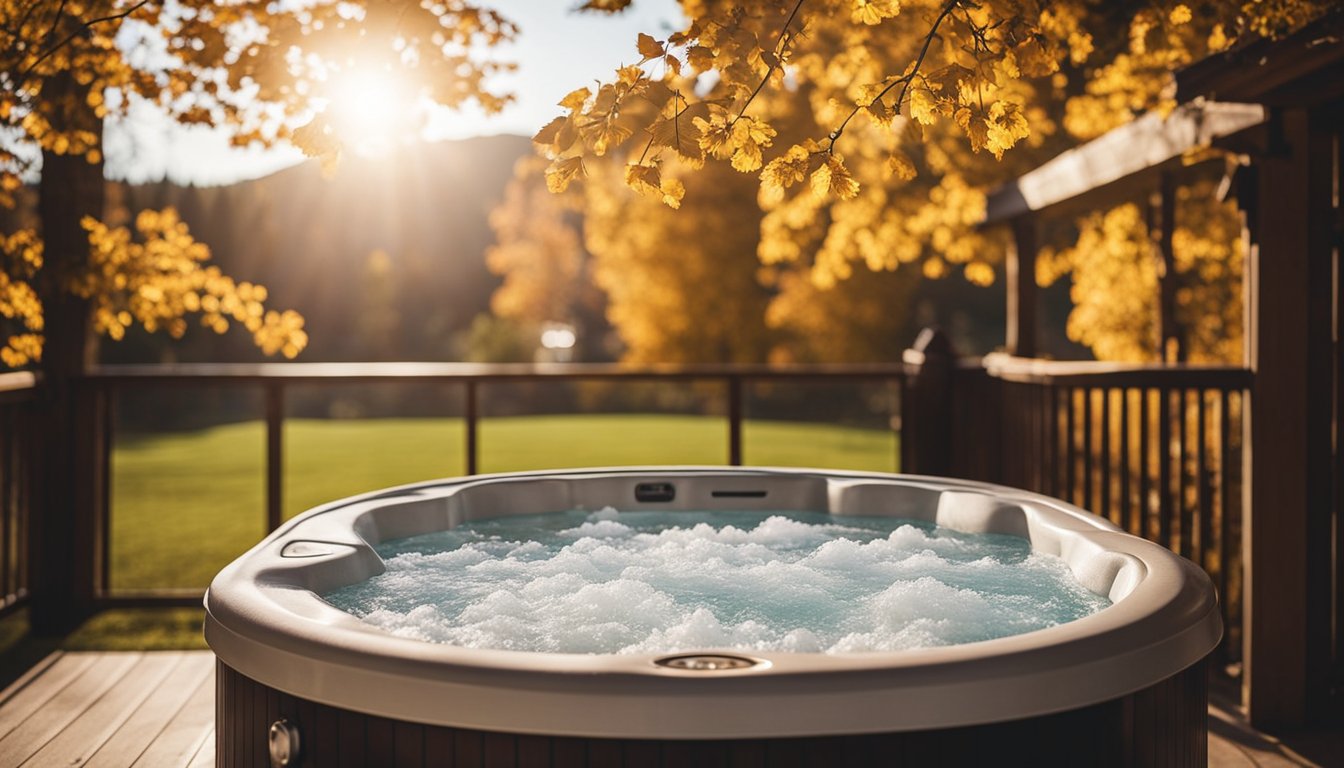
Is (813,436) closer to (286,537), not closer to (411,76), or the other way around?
(411,76)

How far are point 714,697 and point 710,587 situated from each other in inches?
51.7

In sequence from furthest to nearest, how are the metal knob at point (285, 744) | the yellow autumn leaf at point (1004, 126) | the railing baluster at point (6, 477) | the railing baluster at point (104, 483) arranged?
the railing baluster at point (104, 483)
the railing baluster at point (6, 477)
the yellow autumn leaf at point (1004, 126)
the metal knob at point (285, 744)

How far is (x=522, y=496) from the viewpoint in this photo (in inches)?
145

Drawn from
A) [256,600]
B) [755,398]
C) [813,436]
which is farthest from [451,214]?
[256,600]

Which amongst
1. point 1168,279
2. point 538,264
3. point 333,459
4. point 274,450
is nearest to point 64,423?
point 274,450

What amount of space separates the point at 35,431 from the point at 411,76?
2036 mm

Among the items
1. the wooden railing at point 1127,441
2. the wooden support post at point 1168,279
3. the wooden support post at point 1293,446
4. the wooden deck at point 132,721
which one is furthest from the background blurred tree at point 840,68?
the wooden deck at point 132,721

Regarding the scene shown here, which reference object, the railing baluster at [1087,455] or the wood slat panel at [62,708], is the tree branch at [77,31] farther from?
the railing baluster at [1087,455]

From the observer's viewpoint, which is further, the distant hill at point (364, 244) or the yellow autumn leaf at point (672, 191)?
the distant hill at point (364, 244)

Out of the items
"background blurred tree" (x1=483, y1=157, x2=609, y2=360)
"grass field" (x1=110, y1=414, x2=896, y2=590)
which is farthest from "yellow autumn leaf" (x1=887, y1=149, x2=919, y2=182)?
"background blurred tree" (x1=483, y1=157, x2=609, y2=360)

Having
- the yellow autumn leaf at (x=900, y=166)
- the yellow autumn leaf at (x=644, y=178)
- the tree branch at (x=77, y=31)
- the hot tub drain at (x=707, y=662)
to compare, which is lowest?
the hot tub drain at (x=707, y=662)

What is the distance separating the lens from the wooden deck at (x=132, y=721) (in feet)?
8.99

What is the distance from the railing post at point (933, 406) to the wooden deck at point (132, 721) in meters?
1.83

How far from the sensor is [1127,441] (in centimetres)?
362
